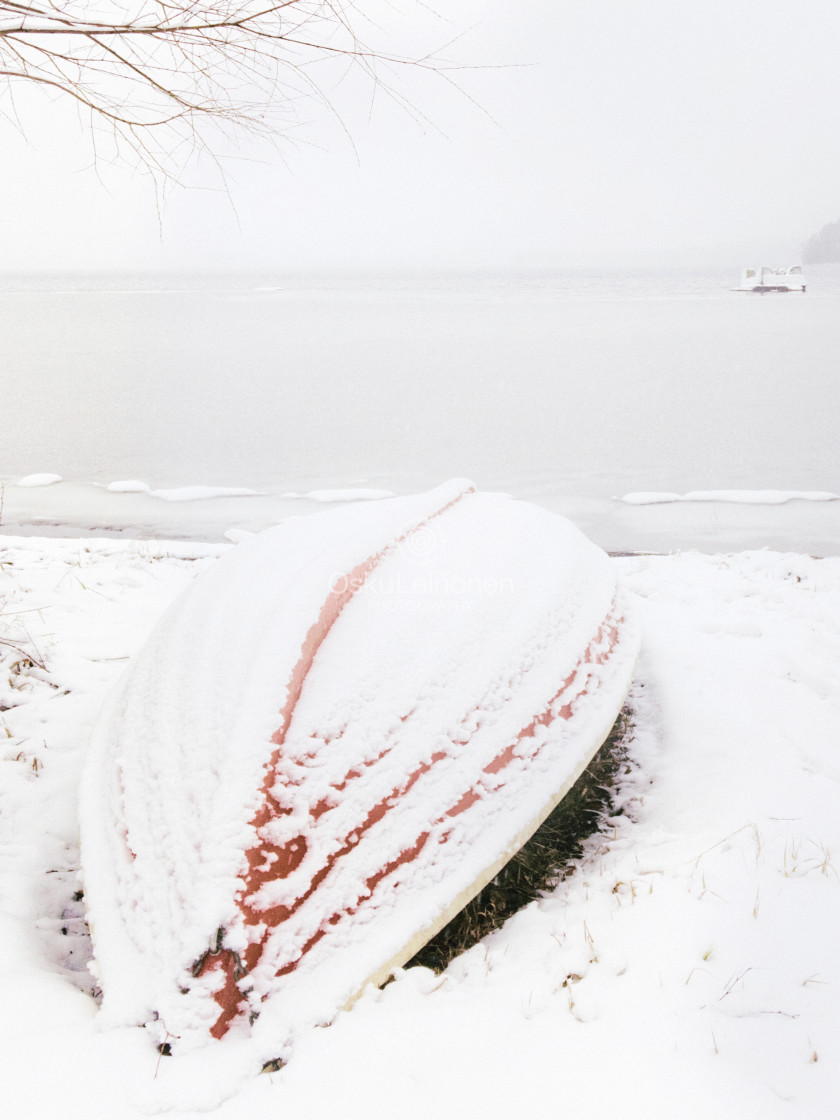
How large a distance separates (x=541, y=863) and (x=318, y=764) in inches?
41.1

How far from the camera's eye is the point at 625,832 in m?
2.71

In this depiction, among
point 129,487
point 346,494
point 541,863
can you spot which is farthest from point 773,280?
point 541,863

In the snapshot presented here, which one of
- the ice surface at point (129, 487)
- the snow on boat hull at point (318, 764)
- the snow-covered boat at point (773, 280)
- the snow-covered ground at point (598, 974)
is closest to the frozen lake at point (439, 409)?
the ice surface at point (129, 487)

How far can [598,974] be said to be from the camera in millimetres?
1876

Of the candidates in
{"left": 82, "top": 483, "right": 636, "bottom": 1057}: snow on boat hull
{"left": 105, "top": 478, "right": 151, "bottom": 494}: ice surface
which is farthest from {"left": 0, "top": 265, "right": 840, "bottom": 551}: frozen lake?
{"left": 82, "top": 483, "right": 636, "bottom": 1057}: snow on boat hull

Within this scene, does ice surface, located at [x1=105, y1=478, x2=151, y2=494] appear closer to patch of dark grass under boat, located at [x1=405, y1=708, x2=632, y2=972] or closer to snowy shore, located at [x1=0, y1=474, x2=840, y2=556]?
snowy shore, located at [x1=0, y1=474, x2=840, y2=556]

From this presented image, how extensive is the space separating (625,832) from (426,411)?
1368cm

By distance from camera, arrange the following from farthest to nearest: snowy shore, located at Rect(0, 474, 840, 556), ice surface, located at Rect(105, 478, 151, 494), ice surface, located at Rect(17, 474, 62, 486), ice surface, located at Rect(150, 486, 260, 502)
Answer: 1. ice surface, located at Rect(17, 474, 62, 486)
2. ice surface, located at Rect(105, 478, 151, 494)
3. ice surface, located at Rect(150, 486, 260, 502)
4. snowy shore, located at Rect(0, 474, 840, 556)

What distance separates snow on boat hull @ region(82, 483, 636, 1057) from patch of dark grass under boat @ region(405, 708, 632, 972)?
10.6 inches

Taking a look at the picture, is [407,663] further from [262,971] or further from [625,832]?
[625,832]

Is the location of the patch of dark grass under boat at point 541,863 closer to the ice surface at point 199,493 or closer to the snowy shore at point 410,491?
the snowy shore at point 410,491

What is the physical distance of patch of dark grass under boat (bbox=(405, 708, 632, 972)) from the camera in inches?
86.8

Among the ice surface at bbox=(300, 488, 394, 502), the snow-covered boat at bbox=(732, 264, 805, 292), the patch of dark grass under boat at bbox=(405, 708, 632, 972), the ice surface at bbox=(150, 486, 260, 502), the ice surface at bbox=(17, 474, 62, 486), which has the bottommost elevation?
the patch of dark grass under boat at bbox=(405, 708, 632, 972)

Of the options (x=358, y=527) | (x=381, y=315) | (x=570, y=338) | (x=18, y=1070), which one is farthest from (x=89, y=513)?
(x=381, y=315)
